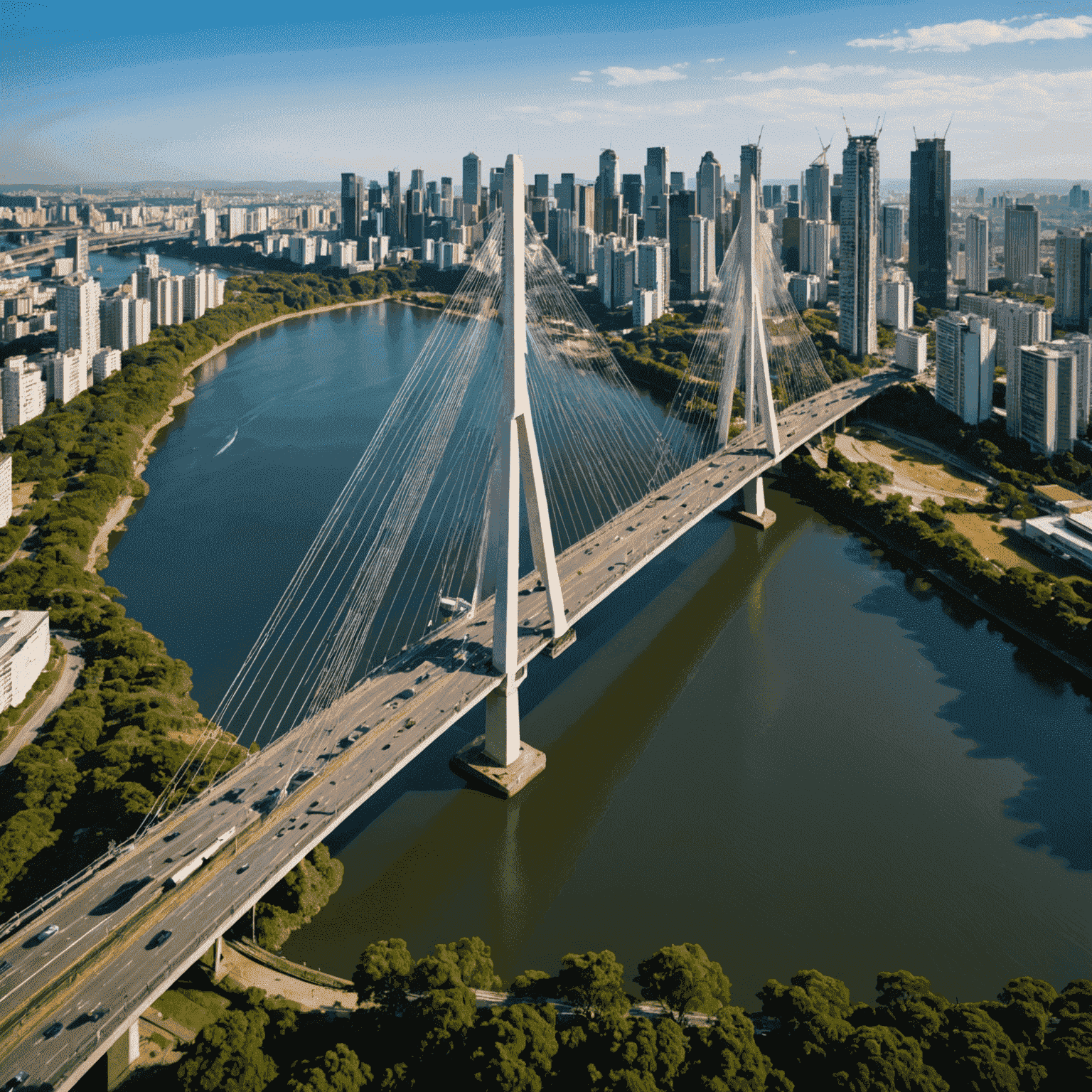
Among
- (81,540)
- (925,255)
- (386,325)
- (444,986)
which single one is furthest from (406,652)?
(925,255)

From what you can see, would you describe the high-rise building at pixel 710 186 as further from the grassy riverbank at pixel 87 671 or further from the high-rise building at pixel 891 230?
the grassy riverbank at pixel 87 671

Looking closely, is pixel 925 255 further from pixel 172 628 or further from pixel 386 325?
pixel 172 628

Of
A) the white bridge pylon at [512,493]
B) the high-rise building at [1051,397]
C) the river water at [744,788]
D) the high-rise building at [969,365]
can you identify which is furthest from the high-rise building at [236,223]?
the white bridge pylon at [512,493]

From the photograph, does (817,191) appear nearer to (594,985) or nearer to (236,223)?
(236,223)

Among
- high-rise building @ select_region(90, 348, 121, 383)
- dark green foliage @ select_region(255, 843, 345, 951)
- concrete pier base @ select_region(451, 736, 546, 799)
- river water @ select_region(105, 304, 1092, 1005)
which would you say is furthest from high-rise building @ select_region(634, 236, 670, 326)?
dark green foliage @ select_region(255, 843, 345, 951)

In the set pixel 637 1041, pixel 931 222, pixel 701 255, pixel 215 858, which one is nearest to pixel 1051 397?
pixel 637 1041

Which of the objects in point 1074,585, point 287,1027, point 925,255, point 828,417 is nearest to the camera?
point 287,1027

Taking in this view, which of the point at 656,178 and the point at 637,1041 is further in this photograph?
the point at 656,178
